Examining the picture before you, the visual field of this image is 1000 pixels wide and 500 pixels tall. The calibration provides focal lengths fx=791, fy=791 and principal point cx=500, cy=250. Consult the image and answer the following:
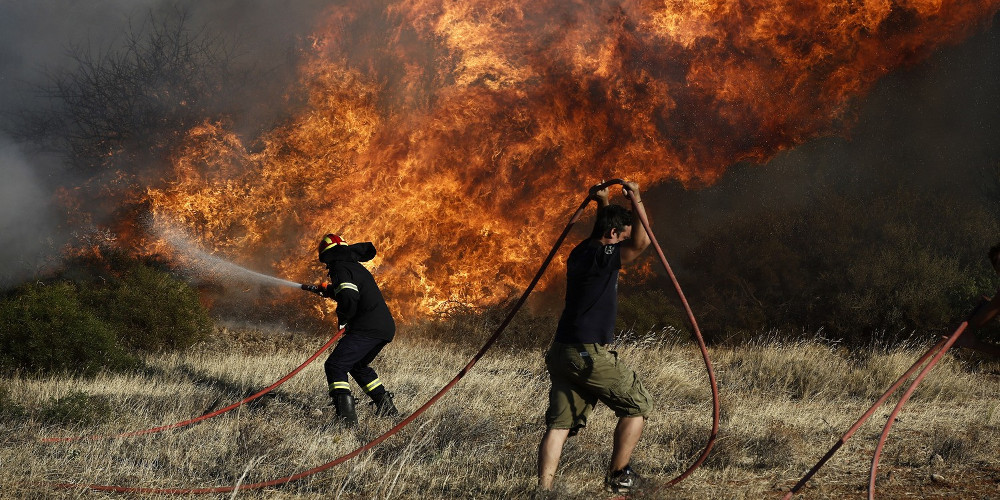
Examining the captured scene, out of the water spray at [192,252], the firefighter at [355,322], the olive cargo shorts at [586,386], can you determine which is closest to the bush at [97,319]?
the water spray at [192,252]

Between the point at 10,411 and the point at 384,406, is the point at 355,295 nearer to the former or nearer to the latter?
the point at 384,406

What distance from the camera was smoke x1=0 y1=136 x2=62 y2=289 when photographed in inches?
583

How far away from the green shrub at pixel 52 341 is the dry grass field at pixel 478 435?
2.08 ft

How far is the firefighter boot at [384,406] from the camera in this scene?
22.1ft

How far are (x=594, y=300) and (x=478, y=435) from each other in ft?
6.73

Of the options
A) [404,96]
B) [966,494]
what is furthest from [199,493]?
[404,96]

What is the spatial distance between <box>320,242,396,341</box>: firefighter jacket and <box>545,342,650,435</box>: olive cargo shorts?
2.48m

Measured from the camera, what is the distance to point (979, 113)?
19047 mm

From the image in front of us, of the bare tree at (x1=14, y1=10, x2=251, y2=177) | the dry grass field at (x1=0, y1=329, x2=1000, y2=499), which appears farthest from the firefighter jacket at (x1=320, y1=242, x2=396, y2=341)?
the bare tree at (x1=14, y1=10, x2=251, y2=177)

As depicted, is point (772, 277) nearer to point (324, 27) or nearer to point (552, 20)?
point (552, 20)

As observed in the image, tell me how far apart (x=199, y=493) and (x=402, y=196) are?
1041 centimetres

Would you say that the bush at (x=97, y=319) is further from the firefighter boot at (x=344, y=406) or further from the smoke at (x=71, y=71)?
the firefighter boot at (x=344, y=406)

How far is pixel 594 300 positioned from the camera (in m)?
4.43

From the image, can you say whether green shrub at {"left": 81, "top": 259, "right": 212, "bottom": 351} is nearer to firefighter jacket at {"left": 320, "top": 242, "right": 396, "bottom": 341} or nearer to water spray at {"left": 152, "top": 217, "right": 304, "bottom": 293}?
water spray at {"left": 152, "top": 217, "right": 304, "bottom": 293}
